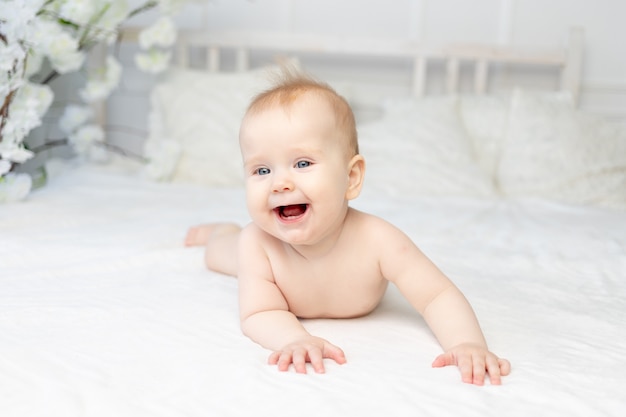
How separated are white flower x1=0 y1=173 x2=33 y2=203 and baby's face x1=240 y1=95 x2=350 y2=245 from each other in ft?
3.05

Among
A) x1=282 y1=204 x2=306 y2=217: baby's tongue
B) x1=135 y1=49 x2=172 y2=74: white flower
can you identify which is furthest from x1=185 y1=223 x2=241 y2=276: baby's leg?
x1=135 y1=49 x2=172 y2=74: white flower

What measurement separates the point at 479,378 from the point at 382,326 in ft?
0.73

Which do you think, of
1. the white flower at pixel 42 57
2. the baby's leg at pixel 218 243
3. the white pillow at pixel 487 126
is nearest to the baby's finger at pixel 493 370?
the baby's leg at pixel 218 243

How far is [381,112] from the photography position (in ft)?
9.00

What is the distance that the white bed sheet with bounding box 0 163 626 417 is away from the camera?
70 centimetres

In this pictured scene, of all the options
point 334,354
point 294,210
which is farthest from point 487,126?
point 334,354

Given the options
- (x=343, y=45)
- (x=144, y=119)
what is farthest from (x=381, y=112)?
(x=144, y=119)

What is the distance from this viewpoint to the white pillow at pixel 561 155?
2.18 m

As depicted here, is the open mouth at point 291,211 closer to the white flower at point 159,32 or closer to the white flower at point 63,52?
the white flower at point 63,52

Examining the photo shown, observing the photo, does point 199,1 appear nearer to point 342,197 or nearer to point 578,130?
point 578,130

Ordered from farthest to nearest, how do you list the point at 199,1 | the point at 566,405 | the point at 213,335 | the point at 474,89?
Result: the point at 474,89, the point at 199,1, the point at 213,335, the point at 566,405

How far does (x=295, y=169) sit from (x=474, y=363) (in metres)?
0.32

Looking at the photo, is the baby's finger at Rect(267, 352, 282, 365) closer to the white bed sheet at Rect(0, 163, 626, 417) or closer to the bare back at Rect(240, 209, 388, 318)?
the white bed sheet at Rect(0, 163, 626, 417)

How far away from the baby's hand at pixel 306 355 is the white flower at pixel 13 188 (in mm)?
1051
